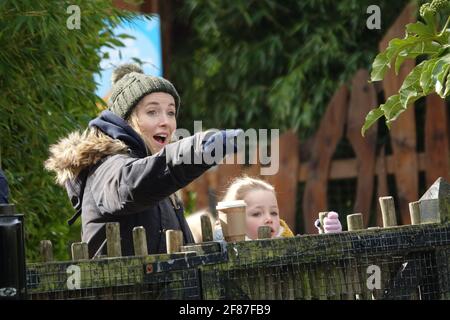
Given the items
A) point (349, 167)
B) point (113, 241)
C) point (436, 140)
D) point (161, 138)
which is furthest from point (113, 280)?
point (349, 167)

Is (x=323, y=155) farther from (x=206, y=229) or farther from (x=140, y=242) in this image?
(x=140, y=242)

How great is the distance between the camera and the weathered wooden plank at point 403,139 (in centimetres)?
865

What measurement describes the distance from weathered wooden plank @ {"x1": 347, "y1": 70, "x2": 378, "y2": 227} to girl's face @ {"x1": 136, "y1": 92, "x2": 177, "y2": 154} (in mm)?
4991

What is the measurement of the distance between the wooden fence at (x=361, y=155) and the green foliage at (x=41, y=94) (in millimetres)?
2725

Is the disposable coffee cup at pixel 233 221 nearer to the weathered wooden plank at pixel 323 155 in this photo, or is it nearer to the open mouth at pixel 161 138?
the open mouth at pixel 161 138

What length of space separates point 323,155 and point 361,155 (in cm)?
38

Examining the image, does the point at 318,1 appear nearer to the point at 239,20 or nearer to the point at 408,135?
the point at 239,20

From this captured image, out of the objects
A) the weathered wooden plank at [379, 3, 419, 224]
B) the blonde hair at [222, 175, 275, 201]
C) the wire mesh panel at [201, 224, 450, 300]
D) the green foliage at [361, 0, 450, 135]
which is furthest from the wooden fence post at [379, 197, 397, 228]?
the weathered wooden plank at [379, 3, 419, 224]

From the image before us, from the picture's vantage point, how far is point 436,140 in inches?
336

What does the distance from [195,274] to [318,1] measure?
6.61 meters

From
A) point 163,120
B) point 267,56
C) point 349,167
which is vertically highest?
point 267,56

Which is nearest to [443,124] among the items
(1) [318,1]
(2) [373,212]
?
(2) [373,212]

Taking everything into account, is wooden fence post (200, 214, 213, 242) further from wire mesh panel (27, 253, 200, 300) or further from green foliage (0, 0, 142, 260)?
green foliage (0, 0, 142, 260)

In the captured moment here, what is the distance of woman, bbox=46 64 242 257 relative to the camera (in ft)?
10.7
